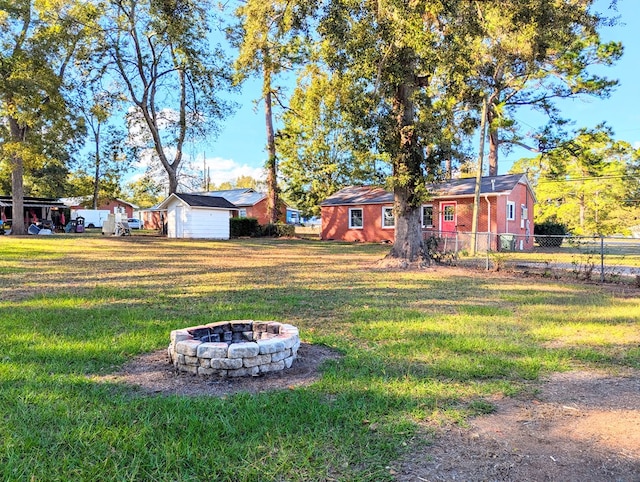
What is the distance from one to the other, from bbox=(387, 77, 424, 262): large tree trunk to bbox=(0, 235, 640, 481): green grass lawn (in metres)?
3.61

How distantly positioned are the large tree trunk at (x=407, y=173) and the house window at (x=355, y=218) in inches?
510

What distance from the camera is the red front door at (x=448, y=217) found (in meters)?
20.8

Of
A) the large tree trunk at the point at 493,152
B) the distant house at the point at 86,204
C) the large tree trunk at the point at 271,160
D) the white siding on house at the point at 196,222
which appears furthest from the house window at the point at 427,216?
the distant house at the point at 86,204

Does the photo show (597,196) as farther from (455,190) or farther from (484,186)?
(455,190)

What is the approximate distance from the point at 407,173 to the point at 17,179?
22036mm

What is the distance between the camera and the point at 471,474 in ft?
7.36

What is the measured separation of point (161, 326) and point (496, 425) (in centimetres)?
391

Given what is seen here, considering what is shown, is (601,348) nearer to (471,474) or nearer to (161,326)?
(471,474)

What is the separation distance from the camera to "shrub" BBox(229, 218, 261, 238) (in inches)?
1117

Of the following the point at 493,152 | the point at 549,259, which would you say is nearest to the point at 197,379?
the point at 549,259

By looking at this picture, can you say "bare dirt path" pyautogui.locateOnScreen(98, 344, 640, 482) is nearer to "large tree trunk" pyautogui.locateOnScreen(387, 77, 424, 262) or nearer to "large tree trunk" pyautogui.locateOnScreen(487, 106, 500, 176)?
"large tree trunk" pyautogui.locateOnScreen(387, 77, 424, 262)

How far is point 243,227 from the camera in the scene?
28.5m

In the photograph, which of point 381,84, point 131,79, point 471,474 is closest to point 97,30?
point 131,79

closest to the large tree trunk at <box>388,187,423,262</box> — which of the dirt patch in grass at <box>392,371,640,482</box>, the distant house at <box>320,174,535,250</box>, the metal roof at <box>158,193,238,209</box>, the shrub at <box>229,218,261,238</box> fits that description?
the distant house at <box>320,174,535,250</box>
